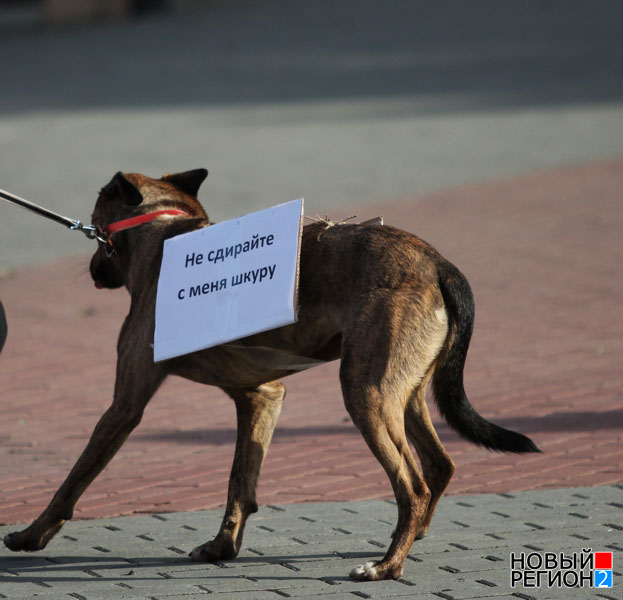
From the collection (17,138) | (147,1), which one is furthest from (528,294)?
(147,1)

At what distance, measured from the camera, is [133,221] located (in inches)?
207

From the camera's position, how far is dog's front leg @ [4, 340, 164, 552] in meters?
4.76

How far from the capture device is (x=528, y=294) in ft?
33.0

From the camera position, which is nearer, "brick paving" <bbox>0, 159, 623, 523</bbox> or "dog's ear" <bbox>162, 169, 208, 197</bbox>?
"dog's ear" <bbox>162, 169, 208, 197</bbox>

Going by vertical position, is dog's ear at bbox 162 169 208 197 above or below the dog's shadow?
above

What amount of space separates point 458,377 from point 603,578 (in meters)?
0.93

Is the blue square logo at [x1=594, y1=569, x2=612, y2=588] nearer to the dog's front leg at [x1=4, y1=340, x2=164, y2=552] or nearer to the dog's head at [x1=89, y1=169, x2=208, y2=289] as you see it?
the dog's front leg at [x1=4, y1=340, x2=164, y2=552]

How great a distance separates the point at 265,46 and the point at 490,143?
32.5 ft

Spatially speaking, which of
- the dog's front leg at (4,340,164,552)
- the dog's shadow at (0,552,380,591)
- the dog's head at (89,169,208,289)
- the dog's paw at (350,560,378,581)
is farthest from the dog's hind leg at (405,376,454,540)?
the dog's head at (89,169,208,289)

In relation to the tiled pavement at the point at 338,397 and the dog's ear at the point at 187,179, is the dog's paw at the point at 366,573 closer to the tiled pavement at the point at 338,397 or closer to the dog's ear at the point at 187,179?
the tiled pavement at the point at 338,397

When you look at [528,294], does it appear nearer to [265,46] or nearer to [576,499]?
[576,499]

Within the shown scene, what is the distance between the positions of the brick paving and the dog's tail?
106cm

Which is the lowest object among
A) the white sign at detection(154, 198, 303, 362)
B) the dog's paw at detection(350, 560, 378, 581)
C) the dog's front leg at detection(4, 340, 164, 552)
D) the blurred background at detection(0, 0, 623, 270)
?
the dog's paw at detection(350, 560, 378, 581)

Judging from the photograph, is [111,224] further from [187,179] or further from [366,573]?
[366,573]
